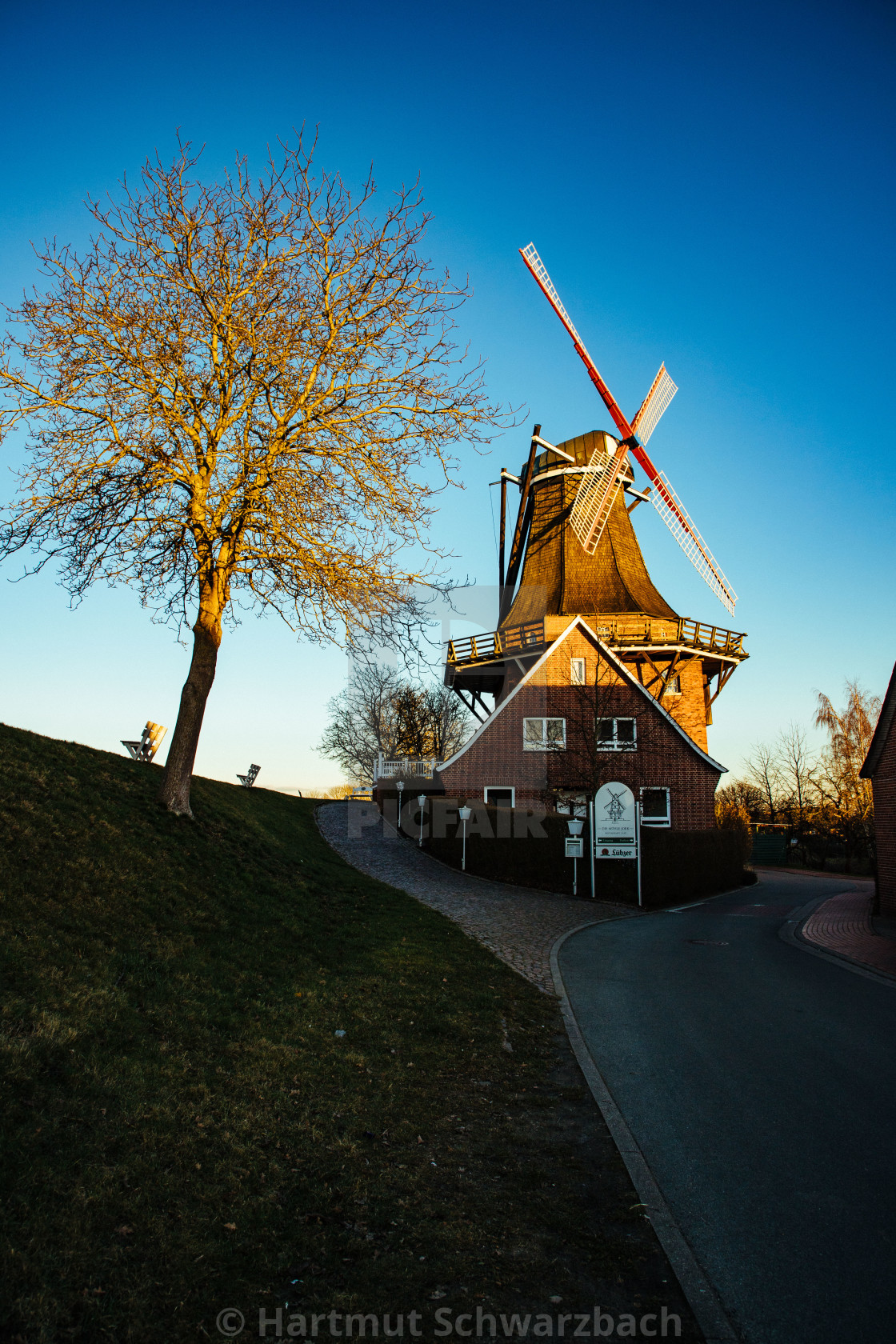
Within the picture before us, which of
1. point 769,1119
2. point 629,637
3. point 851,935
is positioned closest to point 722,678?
point 629,637

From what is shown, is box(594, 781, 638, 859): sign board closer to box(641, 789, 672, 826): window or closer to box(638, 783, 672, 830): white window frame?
box(638, 783, 672, 830): white window frame

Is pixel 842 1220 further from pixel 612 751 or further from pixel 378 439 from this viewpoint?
pixel 612 751

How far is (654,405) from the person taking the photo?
132 ft

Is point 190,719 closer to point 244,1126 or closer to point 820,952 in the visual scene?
point 244,1126

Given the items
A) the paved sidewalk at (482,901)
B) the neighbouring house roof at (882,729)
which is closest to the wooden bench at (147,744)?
the paved sidewalk at (482,901)

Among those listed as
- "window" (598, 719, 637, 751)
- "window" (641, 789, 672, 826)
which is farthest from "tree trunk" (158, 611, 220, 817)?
"window" (641, 789, 672, 826)

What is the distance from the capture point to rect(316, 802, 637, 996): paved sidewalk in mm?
14078

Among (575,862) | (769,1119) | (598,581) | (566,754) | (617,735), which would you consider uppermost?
(598,581)

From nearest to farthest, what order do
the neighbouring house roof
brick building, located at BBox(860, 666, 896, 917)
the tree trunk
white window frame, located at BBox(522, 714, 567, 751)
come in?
1. the tree trunk
2. brick building, located at BBox(860, 666, 896, 917)
3. the neighbouring house roof
4. white window frame, located at BBox(522, 714, 567, 751)

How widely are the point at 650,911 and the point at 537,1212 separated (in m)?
19.7

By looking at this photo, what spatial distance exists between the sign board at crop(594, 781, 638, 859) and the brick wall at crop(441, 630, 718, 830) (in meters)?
2.35

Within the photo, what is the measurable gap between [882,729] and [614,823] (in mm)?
8718

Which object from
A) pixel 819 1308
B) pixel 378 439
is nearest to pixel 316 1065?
pixel 819 1308

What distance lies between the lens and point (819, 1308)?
352 centimetres
